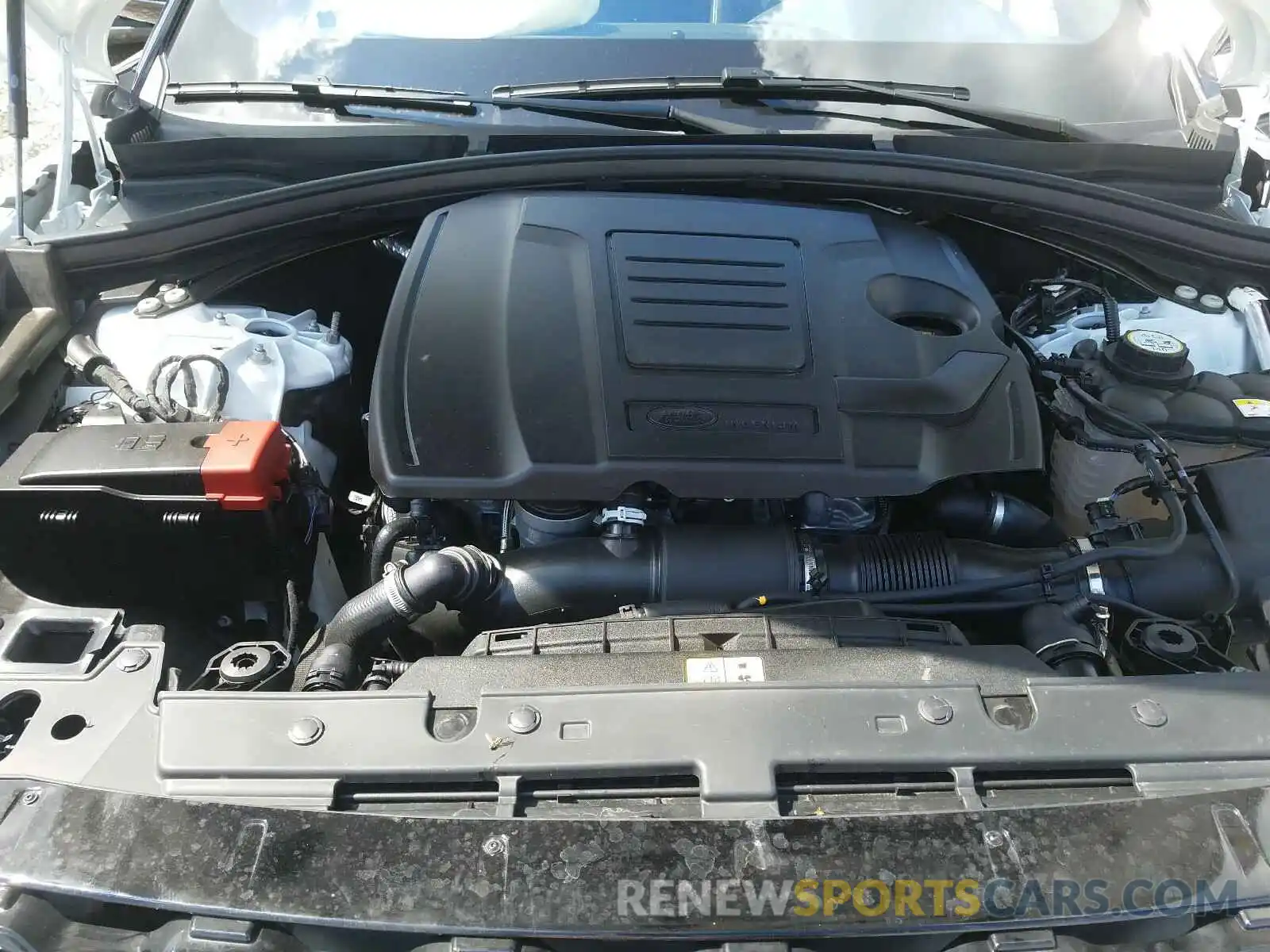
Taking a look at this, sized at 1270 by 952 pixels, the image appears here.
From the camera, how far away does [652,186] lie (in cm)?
170

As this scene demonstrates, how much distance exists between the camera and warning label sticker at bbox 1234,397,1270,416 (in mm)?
1479

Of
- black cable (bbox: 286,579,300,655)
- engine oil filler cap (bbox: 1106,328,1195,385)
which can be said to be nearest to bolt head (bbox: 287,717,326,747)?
black cable (bbox: 286,579,300,655)

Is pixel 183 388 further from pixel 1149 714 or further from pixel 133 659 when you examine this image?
pixel 1149 714

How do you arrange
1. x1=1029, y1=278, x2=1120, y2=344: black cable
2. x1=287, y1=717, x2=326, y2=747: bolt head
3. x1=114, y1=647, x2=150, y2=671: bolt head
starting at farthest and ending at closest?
x1=1029, y1=278, x2=1120, y2=344: black cable < x1=114, y1=647, x2=150, y2=671: bolt head < x1=287, y1=717, x2=326, y2=747: bolt head

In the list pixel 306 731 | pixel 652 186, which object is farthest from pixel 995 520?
pixel 306 731

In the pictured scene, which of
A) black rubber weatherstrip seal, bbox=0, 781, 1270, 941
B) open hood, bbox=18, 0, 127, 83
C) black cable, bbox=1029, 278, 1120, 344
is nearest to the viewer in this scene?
black rubber weatherstrip seal, bbox=0, 781, 1270, 941

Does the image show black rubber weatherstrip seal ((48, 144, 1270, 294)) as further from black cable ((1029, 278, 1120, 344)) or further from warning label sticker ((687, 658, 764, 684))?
warning label sticker ((687, 658, 764, 684))

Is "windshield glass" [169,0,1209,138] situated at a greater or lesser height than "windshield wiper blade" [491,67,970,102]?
greater

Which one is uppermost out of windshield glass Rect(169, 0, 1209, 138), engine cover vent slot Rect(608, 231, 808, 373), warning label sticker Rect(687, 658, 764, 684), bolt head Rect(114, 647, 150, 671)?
windshield glass Rect(169, 0, 1209, 138)

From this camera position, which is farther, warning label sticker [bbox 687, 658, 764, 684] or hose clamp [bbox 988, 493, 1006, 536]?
hose clamp [bbox 988, 493, 1006, 536]

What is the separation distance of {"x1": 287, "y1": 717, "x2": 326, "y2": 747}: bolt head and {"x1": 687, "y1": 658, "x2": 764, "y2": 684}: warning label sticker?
1.45ft

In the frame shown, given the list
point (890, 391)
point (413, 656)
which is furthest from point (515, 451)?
point (890, 391)

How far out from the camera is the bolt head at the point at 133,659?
118cm

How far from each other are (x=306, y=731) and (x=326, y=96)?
123cm
